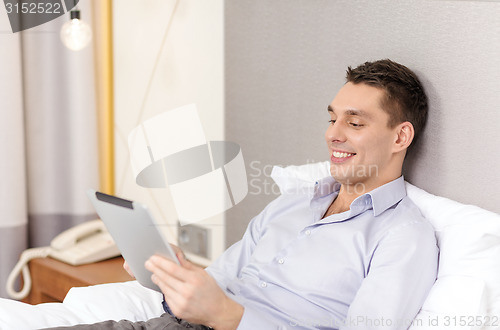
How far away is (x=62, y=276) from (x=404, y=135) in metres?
1.40

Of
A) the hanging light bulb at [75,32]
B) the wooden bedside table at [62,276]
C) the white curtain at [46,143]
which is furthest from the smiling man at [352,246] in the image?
the white curtain at [46,143]

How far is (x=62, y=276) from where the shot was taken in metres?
2.20

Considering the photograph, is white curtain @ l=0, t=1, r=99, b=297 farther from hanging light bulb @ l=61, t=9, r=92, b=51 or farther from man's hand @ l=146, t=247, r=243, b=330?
man's hand @ l=146, t=247, r=243, b=330

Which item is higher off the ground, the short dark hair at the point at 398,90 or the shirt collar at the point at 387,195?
the short dark hair at the point at 398,90

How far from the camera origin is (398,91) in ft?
4.71

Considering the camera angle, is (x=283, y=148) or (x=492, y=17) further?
(x=283, y=148)

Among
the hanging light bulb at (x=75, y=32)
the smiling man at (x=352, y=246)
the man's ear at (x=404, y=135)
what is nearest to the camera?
the smiling man at (x=352, y=246)

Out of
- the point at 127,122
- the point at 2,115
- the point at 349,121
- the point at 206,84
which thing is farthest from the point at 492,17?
the point at 2,115

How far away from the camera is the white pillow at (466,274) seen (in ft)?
3.84

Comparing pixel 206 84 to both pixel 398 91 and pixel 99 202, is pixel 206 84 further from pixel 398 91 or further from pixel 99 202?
pixel 99 202

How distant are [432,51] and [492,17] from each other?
18 cm

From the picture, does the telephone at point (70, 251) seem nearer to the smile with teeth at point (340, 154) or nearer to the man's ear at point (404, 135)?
the smile with teeth at point (340, 154)

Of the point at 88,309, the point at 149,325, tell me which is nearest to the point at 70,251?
the point at 88,309

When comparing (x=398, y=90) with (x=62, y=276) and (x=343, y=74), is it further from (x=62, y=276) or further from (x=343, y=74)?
(x=62, y=276)
